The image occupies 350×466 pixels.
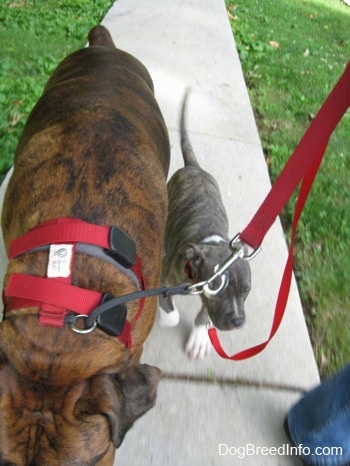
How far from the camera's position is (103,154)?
2.35 m

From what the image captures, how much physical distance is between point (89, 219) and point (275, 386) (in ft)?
5.65

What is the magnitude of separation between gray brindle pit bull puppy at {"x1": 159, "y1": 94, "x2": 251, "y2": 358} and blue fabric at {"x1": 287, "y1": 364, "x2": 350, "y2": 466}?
0.58 metres

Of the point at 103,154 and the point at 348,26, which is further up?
the point at 103,154

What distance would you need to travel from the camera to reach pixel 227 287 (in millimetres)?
2723

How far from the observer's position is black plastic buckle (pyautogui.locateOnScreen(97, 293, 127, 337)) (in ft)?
5.65

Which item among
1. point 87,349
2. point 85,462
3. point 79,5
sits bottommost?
point 79,5

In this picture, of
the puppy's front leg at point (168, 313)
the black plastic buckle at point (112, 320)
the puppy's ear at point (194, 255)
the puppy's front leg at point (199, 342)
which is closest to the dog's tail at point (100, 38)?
the puppy's ear at point (194, 255)

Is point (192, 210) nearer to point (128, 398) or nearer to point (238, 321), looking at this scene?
point (238, 321)

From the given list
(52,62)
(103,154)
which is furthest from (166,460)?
(52,62)

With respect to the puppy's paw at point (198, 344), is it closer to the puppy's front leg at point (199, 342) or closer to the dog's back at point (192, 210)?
the puppy's front leg at point (199, 342)

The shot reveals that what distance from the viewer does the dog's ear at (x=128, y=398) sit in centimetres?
163

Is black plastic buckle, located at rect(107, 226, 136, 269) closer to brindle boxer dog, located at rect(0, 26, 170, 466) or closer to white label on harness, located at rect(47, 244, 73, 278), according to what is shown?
brindle boxer dog, located at rect(0, 26, 170, 466)

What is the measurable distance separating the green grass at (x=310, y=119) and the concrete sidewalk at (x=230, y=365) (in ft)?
0.72

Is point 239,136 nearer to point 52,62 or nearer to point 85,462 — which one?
point 52,62
